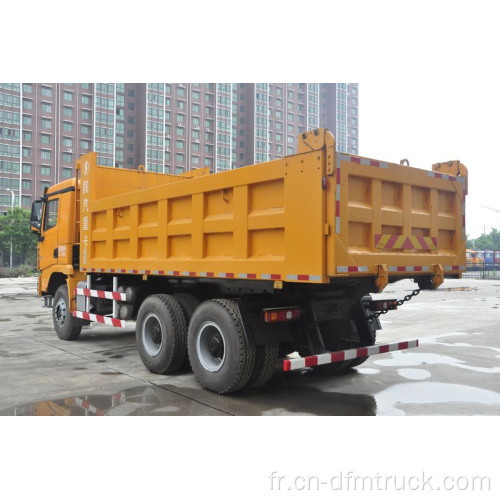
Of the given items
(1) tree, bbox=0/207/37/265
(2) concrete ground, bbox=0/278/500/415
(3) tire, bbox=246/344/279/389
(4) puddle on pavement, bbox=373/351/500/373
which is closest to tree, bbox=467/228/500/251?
(1) tree, bbox=0/207/37/265

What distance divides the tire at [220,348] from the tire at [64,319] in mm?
4187

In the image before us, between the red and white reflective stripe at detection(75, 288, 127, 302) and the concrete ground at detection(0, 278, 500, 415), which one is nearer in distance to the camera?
the concrete ground at detection(0, 278, 500, 415)

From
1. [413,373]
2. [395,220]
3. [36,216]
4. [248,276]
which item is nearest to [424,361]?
[413,373]

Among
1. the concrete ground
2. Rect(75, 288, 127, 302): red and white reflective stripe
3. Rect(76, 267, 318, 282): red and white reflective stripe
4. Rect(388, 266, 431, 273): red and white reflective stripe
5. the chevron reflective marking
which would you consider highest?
the chevron reflective marking

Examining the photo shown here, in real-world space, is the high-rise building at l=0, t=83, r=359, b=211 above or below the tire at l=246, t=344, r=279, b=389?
above

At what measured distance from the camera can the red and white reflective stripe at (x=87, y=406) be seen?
16.0 feet

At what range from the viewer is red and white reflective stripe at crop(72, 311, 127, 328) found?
780 cm

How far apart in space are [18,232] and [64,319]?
47.4 m

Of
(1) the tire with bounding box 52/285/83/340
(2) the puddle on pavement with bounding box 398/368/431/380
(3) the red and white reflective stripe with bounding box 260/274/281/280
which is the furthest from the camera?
(1) the tire with bounding box 52/285/83/340

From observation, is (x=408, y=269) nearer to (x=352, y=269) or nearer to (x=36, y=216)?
(x=352, y=269)

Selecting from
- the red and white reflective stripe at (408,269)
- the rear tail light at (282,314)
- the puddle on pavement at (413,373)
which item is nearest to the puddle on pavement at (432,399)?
the puddle on pavement at (413,373)

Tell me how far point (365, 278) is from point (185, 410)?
241cm

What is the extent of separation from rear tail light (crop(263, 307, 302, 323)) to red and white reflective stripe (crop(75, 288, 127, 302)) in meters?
3.28

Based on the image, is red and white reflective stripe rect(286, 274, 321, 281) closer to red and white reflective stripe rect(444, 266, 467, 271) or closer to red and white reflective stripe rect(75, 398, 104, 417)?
red and white reflective stripe rect(444, 266, 467, 271)
